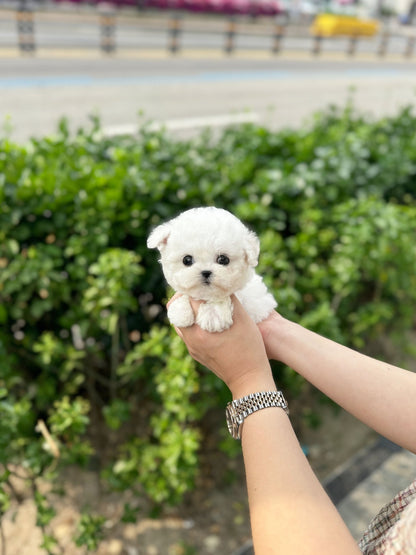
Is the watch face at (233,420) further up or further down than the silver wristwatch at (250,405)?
further down

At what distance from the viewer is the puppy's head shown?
1.21 meters

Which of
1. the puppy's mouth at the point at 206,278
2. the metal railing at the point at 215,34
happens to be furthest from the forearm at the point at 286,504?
the metal railing at the point at 215,34

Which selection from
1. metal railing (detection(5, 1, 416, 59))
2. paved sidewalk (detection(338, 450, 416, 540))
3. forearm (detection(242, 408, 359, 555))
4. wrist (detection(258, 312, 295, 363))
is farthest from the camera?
metal railing (detection(5, 1, 416, 59))

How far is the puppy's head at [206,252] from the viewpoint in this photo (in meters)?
1.21

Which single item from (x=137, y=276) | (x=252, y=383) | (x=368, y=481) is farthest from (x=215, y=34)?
(x=252, y=383)

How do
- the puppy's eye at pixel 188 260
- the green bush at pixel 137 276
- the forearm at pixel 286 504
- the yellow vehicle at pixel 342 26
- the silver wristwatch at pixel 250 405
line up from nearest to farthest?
1. the forearm at pixel 286 504
2. the silver wristwatch at pixel 250 405
3. the puppy's eye at pixel 188 260
4. the green bush at pixel 137 276
5. the yellow vehicle at pixel 342 26

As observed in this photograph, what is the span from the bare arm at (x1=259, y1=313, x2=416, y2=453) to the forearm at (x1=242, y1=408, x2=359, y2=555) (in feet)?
0.93

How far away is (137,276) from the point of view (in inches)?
106

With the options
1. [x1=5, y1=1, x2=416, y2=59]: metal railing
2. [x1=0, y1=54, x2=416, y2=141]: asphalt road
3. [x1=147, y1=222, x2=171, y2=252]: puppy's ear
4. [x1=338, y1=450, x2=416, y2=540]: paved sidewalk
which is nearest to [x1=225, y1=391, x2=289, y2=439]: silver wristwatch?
[x1=147, y1=222, x2=171, y2=252]: puppy's ear

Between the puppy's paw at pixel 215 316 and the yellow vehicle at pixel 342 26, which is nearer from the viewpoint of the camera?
the puppy's paw at pixel 215 316

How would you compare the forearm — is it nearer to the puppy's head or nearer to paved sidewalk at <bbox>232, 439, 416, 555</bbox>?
the puppy's head

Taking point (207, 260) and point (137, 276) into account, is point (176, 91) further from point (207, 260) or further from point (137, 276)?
point (207, 260)

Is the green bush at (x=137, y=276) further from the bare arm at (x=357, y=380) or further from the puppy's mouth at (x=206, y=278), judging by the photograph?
the puppy's mouth at (x=206, y=278)

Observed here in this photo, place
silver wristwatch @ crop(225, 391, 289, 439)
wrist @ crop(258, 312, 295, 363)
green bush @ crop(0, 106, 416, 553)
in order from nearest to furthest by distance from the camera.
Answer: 1. silver wristwatch @ crop(225, 391, 289, 439)
2. wrist @ crop(258, 312, 295, 363)
3. green bush @ crop(0, 106, 416, 553)
